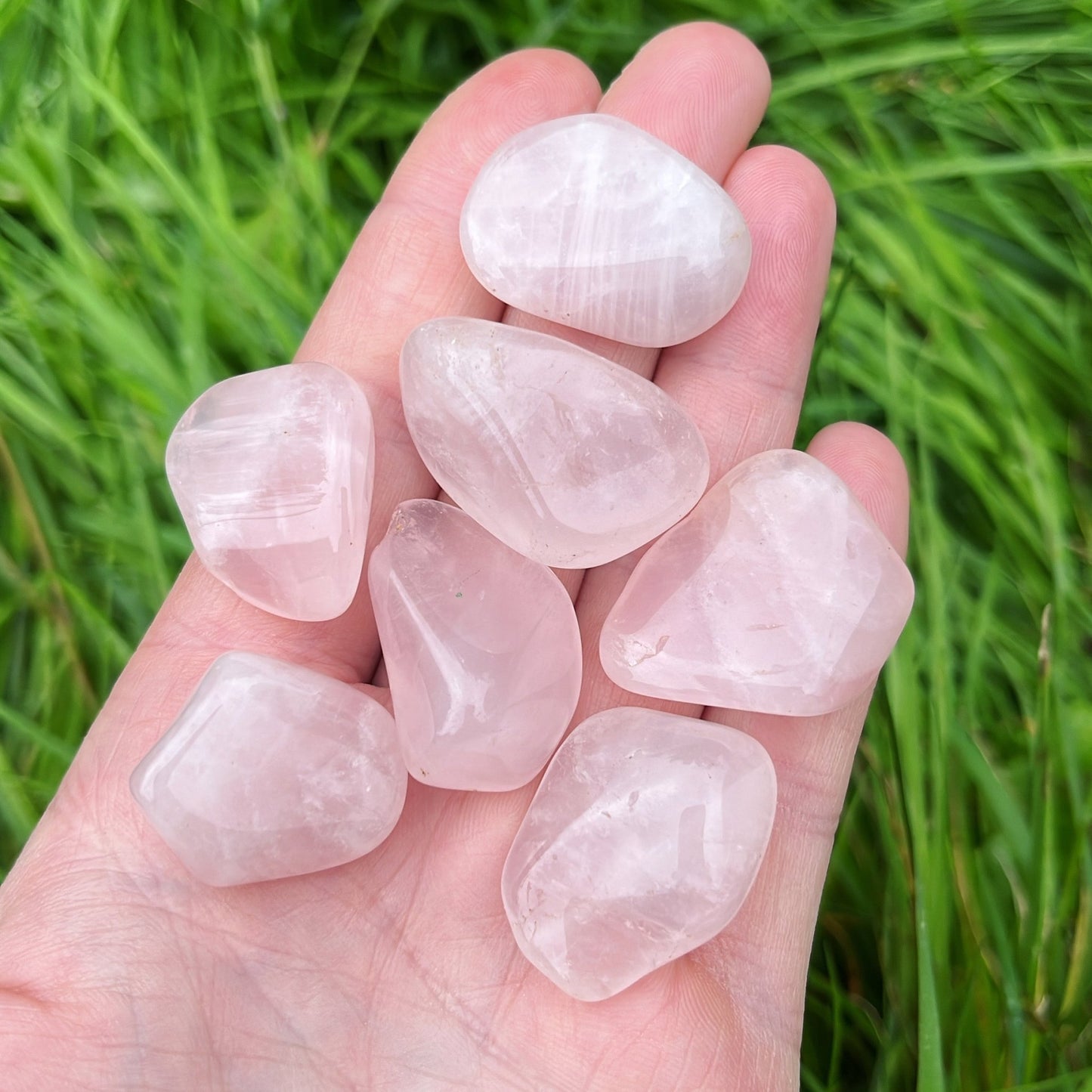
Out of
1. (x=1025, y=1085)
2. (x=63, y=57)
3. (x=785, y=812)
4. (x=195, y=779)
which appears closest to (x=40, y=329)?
(x=63, y=57)

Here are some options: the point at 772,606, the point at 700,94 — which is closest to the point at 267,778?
the point at 772,606

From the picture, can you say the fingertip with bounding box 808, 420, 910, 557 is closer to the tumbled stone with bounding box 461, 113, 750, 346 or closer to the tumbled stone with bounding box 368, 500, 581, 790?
the tumbled stone with bounding box 461, 113, 750, 346

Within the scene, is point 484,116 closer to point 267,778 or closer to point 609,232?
point 609,232

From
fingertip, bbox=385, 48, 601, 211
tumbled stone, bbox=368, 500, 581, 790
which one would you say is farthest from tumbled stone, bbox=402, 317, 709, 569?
fingertip, bbox=385, 48, 601, 211

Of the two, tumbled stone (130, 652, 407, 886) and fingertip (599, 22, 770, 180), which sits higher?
fingertip (599, 22, 770, 180)

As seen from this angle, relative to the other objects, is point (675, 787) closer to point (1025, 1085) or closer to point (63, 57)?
point (1025, 1085)

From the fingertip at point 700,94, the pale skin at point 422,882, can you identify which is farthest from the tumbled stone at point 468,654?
the fingertip at point 700,94
